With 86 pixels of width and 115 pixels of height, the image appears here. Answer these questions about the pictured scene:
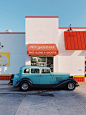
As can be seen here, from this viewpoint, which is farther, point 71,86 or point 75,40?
point 75,40

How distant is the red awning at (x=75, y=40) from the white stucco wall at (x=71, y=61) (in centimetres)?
69

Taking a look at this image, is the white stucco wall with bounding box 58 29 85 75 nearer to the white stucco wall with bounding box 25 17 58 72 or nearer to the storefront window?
the white stucco wall with bounding box 25 17 58 72

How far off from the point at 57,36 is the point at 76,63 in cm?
371

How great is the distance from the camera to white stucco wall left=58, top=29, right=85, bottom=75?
9398 millimetres

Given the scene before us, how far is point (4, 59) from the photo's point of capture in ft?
32.6

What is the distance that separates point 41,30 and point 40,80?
5514 mm

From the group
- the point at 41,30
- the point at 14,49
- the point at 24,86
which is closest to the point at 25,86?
the point at 24,86

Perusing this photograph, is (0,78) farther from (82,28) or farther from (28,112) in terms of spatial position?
(82,28)

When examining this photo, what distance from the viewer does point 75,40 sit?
906cm

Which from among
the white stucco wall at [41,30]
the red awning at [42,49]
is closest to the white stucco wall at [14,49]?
the white stucco wall at [41,30]

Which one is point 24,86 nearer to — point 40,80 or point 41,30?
point 40,80

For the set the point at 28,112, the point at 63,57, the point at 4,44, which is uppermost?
the point at 4,44

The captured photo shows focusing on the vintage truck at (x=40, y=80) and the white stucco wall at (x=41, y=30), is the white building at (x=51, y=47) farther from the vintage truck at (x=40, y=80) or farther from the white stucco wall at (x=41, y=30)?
the vintage truck at (x=40, y=80)

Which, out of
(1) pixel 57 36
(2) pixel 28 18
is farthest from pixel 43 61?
(2) pixel 28 18
